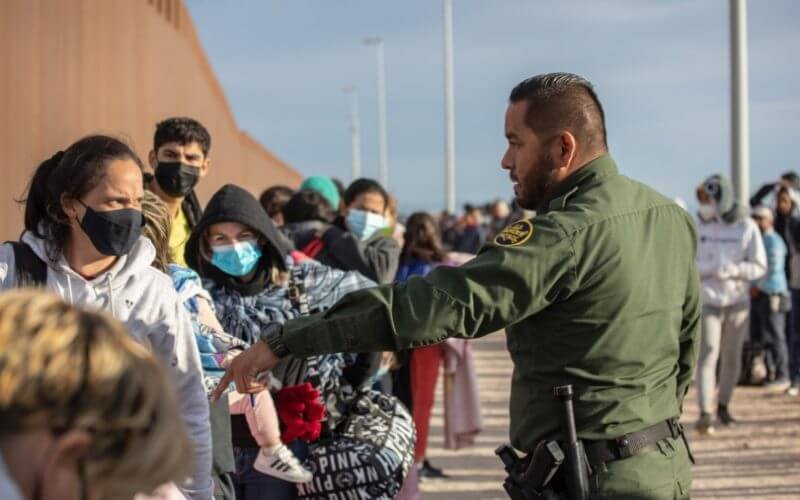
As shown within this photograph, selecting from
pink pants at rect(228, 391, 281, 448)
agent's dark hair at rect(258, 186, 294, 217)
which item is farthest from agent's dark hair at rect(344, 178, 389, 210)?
pink pants at rect(228, 391, 281, 448)

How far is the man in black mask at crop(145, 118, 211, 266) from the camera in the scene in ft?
17.7

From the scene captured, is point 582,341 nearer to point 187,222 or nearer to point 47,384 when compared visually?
point 47,384

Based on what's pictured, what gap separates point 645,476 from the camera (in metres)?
3.30

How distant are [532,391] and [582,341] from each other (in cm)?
23

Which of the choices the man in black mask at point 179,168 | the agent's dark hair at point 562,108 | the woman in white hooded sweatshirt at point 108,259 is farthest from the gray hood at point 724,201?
the woman in white hooded sweatshirt at point 108,259

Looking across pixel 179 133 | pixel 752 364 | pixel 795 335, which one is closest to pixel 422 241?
pixel 179 133

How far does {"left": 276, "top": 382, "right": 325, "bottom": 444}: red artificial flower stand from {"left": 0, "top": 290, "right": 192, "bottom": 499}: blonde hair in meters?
2.78

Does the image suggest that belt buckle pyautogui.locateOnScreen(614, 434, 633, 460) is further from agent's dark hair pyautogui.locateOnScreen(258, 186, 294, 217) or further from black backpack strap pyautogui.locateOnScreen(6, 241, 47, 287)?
agent's dark hair pyautogui.locateOnScreen(258, 186, 294, 217)

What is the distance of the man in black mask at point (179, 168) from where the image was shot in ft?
17.7

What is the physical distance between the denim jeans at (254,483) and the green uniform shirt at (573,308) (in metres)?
1.41

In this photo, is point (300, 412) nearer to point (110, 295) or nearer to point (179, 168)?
point (110, 295)

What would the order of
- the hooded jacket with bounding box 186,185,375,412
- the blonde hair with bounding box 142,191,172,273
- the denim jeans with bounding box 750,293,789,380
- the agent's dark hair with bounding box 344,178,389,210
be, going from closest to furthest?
the blonde hair with bounding box 142,191,172,273, the hooded jacket with bounding box 186,185,375,412, the agent's dark hair with bounding box 344,178,389,210, the denim jeans with bounding box 750,293,789,380

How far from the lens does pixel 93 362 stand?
161 centimetres

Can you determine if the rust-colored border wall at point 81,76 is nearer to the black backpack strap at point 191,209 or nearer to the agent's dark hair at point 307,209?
the black backpack strap at point 191,209
